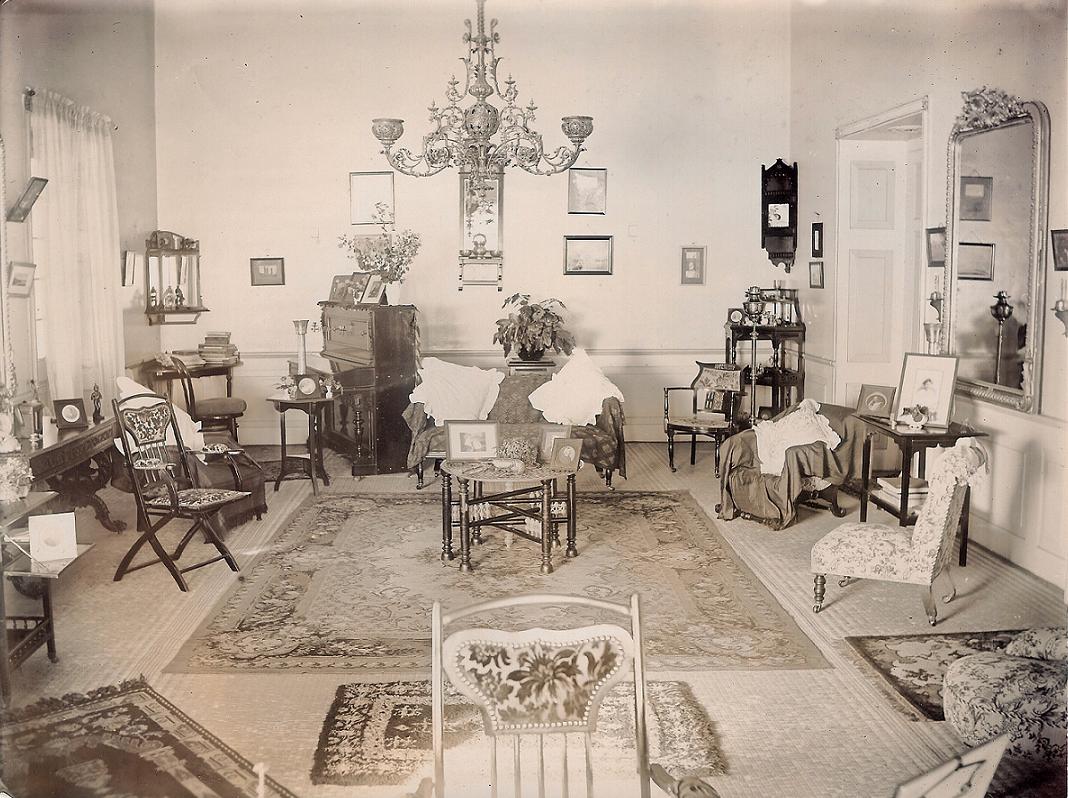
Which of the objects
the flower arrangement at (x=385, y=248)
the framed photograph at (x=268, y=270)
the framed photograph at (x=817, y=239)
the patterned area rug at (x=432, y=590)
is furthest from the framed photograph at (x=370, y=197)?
the framed photograph at (x=817, y=239)

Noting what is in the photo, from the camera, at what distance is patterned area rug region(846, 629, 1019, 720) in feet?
13.4

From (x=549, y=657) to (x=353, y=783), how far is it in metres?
1.25

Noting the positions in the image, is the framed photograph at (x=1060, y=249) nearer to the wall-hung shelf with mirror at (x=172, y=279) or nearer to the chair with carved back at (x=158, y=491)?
the chair with carved back at (x=158, y=491)

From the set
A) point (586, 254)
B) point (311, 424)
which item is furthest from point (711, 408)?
point (311, 424)

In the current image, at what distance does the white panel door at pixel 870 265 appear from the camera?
8031 mm

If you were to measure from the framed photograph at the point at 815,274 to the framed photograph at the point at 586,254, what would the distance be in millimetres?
1855

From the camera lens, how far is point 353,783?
346cm

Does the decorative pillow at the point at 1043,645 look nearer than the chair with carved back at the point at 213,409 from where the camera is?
Yes

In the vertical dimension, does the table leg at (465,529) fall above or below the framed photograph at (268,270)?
below

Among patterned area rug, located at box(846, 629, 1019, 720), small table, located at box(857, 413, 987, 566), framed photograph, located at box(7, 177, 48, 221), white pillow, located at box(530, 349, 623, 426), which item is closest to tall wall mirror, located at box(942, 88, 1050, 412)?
small table, located at box(857, 413, 987, 566)

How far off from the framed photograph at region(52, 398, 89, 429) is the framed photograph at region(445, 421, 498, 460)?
2.14 m

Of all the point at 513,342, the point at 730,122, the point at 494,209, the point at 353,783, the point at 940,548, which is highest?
the point at 730,122

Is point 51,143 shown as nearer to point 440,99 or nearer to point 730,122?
point 440,99

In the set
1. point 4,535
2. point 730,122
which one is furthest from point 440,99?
point 4,535
